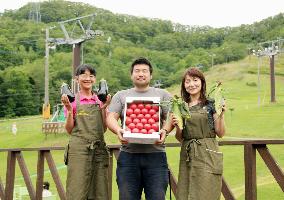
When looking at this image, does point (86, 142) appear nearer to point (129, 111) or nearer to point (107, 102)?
point (107, 102)

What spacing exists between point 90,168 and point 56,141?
20.8 metres

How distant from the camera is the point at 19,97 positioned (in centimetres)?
5697

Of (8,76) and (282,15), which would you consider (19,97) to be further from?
(282,15)

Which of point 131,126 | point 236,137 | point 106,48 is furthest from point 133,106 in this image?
point 106,48

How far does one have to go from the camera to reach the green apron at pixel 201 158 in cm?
320

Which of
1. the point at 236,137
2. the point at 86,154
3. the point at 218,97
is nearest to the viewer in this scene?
the point at 218,97

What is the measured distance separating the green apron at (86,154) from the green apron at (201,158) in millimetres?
799

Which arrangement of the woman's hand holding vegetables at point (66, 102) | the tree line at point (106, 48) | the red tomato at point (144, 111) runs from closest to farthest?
the red tomato at point (144, 111)
the woman's hand holding vegetables at point (66, 102)
the tree line at point (106, 48)

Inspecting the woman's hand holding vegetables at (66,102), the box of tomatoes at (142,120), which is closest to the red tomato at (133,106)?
the box of tomatoes at (142,120)

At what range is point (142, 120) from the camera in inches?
130

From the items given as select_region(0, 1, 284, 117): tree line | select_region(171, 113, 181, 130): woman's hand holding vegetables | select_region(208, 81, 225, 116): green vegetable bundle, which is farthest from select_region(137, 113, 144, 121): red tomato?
select_region(0, 1, 284, 117): tree line

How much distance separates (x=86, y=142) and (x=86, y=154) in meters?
0.10

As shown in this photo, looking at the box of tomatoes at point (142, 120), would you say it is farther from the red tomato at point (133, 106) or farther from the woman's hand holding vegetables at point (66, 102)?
the woman's hand holding vegetables at point (66, 102)

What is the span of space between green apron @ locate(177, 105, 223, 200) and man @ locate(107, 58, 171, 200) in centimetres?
23
